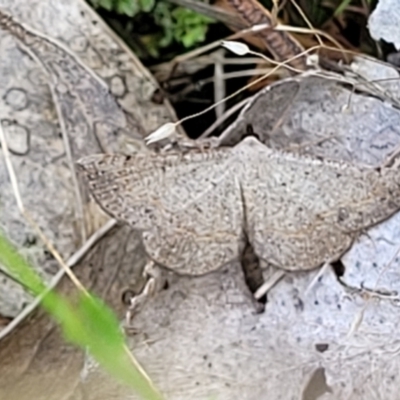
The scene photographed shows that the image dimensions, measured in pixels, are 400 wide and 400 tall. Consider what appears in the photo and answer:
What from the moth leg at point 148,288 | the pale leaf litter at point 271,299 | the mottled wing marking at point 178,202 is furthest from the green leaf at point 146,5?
the moth leg at point 148,288

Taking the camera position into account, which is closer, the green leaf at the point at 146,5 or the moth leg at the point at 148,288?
the moth leg at the point at 148,288

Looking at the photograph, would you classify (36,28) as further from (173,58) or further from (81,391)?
(81,391)

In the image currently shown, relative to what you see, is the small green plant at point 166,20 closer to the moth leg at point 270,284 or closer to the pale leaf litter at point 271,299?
the pale leaf litter at point 271,299

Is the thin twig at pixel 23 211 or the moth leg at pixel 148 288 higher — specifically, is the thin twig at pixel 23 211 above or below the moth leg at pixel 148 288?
above

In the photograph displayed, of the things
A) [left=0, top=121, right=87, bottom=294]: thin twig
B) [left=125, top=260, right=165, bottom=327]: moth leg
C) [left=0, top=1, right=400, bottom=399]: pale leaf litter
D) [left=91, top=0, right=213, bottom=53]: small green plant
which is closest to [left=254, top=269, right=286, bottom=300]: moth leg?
[left=0, top=1, right=400, bottom=399]: pale leaf litter

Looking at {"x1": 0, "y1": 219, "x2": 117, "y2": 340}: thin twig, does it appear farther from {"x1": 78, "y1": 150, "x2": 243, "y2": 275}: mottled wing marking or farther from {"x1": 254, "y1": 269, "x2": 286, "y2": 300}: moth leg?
{"x1": 254, "y1": 269, "x2": 286, "y2": 300}: moth leg

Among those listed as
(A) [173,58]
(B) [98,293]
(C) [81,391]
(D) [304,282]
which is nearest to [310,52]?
(A) [173,58]
